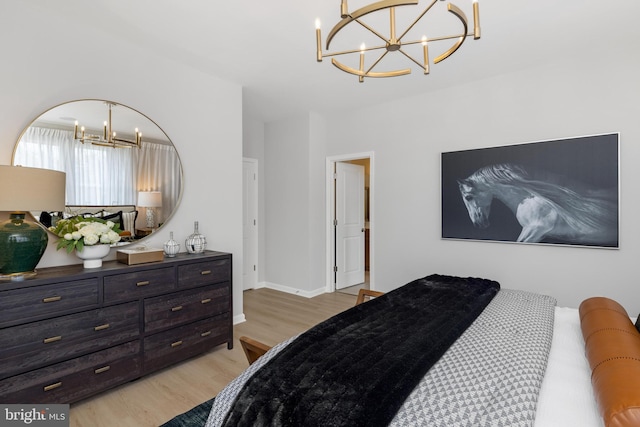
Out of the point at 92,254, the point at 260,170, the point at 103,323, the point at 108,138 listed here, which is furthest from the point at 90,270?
the point at 260,170

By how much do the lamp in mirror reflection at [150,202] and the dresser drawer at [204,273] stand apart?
57cm

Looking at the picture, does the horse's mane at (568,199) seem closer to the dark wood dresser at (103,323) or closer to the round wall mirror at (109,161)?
the dark wood dresser at (103,323)

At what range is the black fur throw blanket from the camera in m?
1.01

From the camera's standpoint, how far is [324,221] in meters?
4.84

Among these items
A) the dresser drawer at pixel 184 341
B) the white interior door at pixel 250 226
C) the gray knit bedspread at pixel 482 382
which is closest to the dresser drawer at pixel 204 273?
the dresser drawer at pixel 184 341

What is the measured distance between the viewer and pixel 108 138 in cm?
259

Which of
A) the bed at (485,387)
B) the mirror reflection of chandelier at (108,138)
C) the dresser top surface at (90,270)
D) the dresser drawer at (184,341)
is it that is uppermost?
the mirror reflection of chandelier at (108,138)

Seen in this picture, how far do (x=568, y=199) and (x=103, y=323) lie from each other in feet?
13.0

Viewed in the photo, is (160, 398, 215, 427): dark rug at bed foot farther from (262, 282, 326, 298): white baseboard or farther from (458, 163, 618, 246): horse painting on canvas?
(458, 163, 618, 246): horse painting on canvas

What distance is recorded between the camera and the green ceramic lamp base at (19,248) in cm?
187

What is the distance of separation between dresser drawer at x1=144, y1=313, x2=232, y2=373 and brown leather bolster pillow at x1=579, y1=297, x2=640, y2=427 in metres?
2.54

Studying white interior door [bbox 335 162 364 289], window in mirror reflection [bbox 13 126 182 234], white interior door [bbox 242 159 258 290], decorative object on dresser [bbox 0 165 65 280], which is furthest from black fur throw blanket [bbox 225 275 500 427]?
white interior door [bbox 242 159 258 290]

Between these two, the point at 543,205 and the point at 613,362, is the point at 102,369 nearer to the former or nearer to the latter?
the point at 613,362

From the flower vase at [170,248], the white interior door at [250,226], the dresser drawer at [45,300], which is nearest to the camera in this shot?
the dresser drawer at [45,300]
